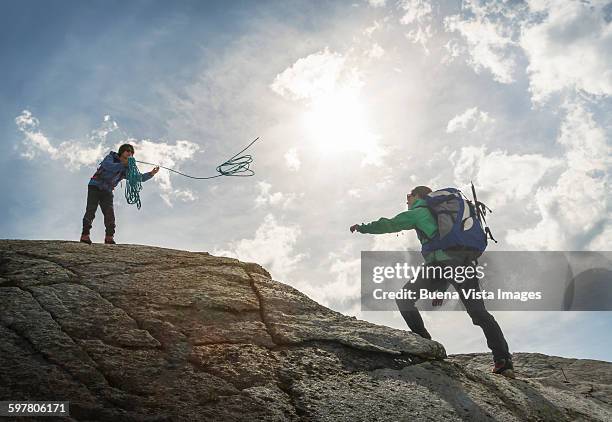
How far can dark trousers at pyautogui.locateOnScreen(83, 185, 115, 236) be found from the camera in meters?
9.73

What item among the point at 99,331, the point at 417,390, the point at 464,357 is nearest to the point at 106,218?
the point at 99,331

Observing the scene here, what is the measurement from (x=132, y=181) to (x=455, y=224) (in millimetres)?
6993

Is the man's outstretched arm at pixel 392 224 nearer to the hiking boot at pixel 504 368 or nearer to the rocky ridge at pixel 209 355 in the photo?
the rocky ridge at pixel 209 355

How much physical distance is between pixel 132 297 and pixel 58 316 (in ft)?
2.90

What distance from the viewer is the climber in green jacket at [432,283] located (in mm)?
6559

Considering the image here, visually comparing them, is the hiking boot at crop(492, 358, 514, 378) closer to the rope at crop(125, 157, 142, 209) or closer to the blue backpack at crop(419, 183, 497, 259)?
the blue backpack at crop(419, 183, 497, 259)

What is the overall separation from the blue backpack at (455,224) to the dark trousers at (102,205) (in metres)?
6.70

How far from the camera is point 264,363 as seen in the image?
187 inches

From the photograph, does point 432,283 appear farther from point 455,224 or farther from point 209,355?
point 209,355

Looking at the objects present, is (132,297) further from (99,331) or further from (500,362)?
(500,362)

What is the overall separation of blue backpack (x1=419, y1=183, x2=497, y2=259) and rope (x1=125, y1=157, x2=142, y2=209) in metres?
6.42

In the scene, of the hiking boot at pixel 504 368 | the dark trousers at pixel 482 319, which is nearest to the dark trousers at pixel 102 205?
the dark trousers at pixel 482 319

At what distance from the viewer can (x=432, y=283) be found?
22.8 feet

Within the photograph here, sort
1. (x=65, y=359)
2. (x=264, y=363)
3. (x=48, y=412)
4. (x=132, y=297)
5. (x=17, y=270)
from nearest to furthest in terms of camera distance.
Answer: (x=48, y=412) < (x=65, y=359) < (x=264, y=363) < (x=132, y=297) < (x=17, y=270)
